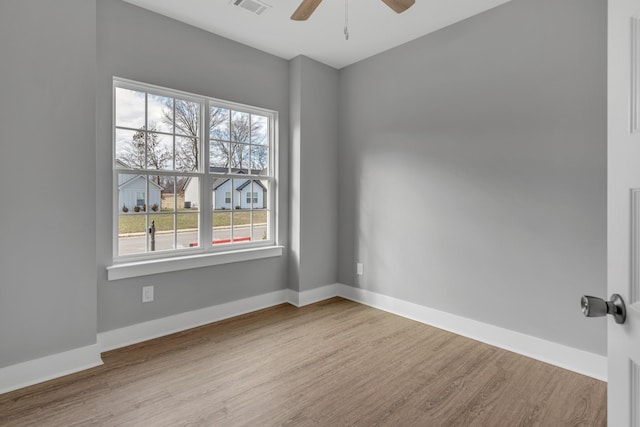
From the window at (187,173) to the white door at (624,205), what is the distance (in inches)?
120

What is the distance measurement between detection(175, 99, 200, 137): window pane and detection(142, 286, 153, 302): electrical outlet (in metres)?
1.43

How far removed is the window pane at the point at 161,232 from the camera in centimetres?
295

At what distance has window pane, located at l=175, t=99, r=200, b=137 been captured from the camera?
3088 mm

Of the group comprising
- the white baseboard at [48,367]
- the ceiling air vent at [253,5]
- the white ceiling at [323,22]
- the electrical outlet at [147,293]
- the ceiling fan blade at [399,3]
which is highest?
the white ceiling at [323,22]

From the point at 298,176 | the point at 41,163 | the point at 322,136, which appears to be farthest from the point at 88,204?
the point at 322,136

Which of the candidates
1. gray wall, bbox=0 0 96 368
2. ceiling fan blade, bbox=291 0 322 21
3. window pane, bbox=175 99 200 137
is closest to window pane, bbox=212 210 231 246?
window pane, bbox=175 99 200 137

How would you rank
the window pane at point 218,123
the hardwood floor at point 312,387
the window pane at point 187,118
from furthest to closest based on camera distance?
the window pane at point 218,123 < the window pane at point 187,118 < the hardwood floor at point 312,387

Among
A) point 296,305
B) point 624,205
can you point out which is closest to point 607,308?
point 624,205

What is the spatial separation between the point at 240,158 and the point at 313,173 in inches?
33.8

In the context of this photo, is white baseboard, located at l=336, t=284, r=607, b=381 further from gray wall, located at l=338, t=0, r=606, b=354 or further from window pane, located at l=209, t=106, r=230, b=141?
window pane, located at l=209, t=106, r=230, b=141

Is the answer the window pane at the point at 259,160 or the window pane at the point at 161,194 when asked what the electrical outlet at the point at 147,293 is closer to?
the window pane at the point at 161,194

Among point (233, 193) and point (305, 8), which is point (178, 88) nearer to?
point (233, 193)

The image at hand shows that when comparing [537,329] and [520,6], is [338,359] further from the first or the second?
[520,6]

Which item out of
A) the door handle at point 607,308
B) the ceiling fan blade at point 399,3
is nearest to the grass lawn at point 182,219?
the ceiling fan blade at point 399,3
